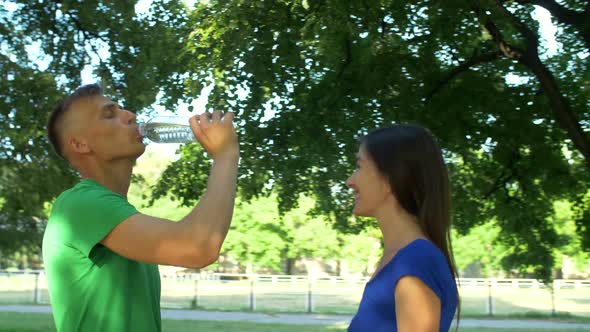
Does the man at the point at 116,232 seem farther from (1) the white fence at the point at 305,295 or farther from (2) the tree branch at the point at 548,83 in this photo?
(1) the white fence at the point at 305,295

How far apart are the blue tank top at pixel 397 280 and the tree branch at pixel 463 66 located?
788 centimetres

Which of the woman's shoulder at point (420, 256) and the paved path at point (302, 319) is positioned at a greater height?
the woman's shoulder at point (420, 256)

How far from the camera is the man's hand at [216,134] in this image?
75.2 inches

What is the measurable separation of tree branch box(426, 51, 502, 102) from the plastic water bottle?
7742mm

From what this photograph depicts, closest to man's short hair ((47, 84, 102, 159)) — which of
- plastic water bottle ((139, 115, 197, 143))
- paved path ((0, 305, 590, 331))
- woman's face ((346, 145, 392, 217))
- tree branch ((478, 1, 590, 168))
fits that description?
plastic water bottle ((139, 115, 197, 143))

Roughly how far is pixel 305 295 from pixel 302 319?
3.55 metres

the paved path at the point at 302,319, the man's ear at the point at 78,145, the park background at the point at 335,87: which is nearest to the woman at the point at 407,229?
the man's ear at the point at 78,145

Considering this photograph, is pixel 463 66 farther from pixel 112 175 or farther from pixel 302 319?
pixel 302 319

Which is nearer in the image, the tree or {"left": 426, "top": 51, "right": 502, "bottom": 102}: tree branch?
the tree

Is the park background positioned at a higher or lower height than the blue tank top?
higher

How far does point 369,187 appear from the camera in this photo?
2.20m

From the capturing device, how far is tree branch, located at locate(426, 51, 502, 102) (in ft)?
32.0

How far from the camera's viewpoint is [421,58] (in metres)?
9.95

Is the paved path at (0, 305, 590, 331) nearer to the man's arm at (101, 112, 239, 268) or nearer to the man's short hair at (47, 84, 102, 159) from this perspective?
the man's short hair at (47, 84, 102, 159)
